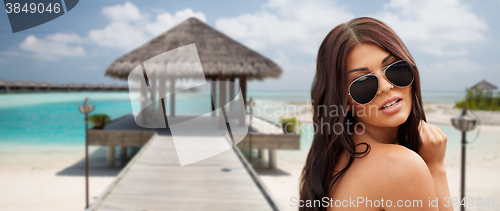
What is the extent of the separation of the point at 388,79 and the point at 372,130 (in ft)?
0.40

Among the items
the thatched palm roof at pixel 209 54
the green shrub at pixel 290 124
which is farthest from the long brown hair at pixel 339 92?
the thatched palm roof at pixel 209 54

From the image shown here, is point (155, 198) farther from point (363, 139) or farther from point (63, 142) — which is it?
point (63, 142)

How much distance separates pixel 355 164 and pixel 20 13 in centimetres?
152

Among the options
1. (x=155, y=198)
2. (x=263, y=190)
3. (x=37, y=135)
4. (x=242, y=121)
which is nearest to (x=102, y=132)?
(x=242, y=121)

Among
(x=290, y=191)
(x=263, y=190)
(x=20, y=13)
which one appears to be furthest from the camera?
(x=290, y=191)

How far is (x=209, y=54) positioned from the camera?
785cm

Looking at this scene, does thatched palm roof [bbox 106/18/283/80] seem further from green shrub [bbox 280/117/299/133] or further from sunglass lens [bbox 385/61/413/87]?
sunglass lens [bbox 385/61/413/87]

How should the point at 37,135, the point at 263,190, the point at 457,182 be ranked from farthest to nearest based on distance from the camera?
the point at 37,135 → the point at 457,182 → the point at 263,190

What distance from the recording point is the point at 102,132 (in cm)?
687

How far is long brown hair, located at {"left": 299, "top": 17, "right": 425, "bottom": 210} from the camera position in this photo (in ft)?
Answer: 1.79

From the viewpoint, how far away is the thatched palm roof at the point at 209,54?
7562 mm

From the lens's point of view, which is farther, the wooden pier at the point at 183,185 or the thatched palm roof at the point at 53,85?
the thatched palm roof at the point at 53,85

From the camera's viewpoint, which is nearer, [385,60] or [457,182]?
[385,60]

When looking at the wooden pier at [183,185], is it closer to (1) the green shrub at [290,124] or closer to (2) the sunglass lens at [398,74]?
(1) the green shrub at [290,124]
